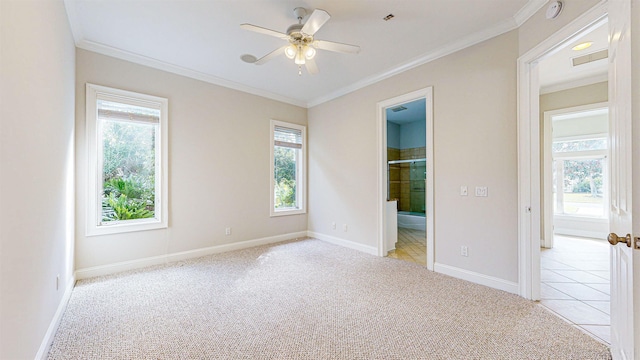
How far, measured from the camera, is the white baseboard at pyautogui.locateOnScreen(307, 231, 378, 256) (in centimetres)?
424

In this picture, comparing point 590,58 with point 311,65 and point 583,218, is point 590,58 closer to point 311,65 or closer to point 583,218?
point 583,218

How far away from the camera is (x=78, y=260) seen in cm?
314

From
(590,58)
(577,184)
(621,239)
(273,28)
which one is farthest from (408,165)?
(621,239)

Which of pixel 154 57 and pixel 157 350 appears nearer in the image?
pixel 157 350

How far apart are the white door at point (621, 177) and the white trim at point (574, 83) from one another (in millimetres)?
3724

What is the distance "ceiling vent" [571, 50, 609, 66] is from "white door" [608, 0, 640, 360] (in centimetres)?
273

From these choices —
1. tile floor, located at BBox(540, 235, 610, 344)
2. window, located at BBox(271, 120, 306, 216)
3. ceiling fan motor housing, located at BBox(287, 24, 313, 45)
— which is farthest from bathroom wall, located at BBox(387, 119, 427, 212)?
ceiling fan motor housing, located at BBox(287, 24, 313, 45)

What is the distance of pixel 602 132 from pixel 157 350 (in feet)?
24.2

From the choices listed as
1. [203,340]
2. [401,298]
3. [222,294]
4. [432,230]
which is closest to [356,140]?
[432,230]

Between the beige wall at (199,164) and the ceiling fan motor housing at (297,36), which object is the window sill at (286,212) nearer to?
the beige wall at (199,164)

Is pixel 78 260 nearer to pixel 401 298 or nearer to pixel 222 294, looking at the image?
pixel 222 294

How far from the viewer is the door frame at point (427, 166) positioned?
347cm

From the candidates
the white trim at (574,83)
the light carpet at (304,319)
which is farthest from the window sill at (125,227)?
the white trim at (574,83)

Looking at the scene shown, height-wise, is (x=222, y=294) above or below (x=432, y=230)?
below
